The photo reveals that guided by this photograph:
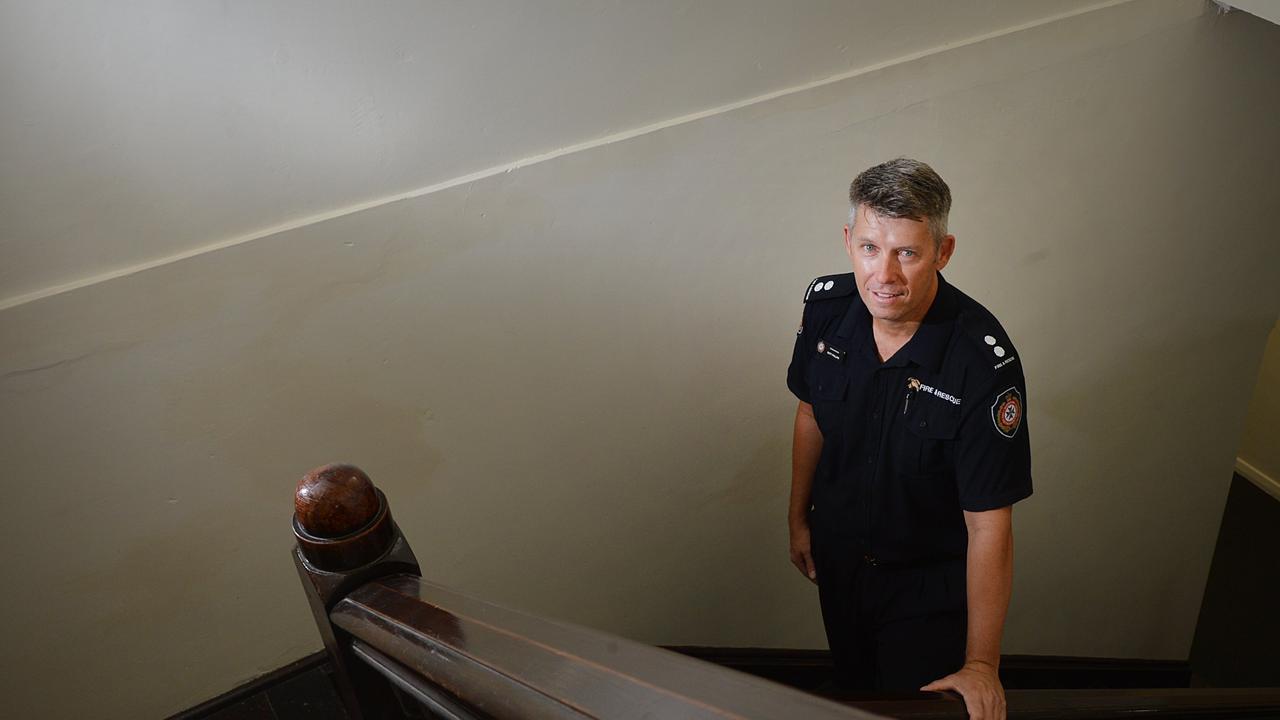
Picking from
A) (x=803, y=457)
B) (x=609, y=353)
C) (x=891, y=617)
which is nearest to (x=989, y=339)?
(x=803, y=457)

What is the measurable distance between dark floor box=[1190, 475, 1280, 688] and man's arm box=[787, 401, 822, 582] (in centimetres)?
368

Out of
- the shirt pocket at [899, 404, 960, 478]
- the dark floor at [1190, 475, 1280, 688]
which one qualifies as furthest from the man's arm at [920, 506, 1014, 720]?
the dark floor at [1190, 475, 1280, 688]

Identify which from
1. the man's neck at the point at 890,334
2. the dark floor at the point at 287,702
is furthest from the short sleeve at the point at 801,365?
the dark floor at the point at 287,702

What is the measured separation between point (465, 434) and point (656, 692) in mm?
1784

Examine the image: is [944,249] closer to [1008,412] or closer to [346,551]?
[1008,412]

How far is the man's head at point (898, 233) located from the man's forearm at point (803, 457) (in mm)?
462

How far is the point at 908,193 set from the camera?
1.90 meters

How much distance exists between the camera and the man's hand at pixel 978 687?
1.61 meters

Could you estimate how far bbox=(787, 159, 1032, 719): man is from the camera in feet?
6.40

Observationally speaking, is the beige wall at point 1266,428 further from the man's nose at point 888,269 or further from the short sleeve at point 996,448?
the man's nose at point 888,269

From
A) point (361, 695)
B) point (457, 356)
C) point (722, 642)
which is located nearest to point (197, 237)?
point (457, 356)

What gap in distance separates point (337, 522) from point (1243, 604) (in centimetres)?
584

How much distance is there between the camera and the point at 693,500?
2.89 metres

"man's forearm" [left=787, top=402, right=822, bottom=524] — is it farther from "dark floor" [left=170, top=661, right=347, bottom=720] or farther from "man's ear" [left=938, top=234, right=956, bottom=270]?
"dark floor" [left=170, top=661, right=347, bottom=720]
